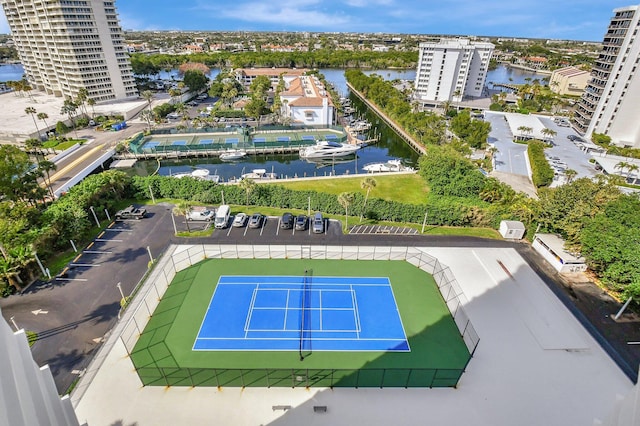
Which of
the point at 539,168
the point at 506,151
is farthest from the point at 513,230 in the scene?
the point at 506,151

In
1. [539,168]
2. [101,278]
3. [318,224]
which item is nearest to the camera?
[101,278]

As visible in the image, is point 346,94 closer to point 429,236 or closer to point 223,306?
point 429,236

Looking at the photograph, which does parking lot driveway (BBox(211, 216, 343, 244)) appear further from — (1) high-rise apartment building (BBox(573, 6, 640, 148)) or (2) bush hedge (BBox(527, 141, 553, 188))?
(1) high-rise apartment building (BBox(573, 6, 640, 148))

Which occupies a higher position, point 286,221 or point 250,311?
point 286,221

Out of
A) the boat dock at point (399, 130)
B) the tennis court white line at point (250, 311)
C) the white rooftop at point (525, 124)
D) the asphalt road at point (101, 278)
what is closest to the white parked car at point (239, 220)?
the asphalt road at point (101, 278)

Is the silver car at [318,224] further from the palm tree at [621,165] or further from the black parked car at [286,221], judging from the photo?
the palm tree at [621,165]

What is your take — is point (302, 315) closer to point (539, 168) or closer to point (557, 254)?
point (557, 254)

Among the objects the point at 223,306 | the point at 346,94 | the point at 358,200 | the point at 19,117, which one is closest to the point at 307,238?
the point at 358,200
